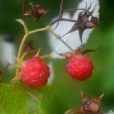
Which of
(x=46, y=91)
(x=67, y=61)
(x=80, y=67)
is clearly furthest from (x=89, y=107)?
(x=67, y=61)

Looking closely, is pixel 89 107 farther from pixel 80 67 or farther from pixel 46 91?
pixel 46 91

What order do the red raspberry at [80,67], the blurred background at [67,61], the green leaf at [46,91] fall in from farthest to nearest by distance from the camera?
the blurred background at [67,61], the green leaf at [46,91], the red raspberry at [80,67]

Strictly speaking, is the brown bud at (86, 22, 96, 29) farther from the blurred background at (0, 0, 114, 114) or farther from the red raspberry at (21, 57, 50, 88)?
the blurred background at (0, 0, 114, 114)

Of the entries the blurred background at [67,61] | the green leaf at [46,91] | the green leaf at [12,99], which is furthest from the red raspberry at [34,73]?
the blurred background at [67,61]

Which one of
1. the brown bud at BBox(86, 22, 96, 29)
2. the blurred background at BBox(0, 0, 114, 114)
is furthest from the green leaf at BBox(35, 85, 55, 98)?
the brown bud at BBox(86, 22, 96, 29)

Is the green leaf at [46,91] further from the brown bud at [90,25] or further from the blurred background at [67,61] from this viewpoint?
the brown bud at [90,25]

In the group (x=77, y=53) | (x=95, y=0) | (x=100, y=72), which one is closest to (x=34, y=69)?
(x=77, y=53)

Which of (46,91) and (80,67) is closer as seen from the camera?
(80,67)
